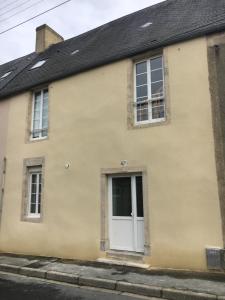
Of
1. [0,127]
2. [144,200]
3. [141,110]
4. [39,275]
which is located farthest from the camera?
[0,127]

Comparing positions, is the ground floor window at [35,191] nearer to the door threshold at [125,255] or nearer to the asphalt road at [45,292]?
the door threshold at [125,255]

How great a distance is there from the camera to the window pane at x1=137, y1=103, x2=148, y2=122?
7.84 metres

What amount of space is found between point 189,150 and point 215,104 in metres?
1.16

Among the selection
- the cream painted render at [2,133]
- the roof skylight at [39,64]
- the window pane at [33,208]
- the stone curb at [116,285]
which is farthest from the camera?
the roof skylight at [39,64]

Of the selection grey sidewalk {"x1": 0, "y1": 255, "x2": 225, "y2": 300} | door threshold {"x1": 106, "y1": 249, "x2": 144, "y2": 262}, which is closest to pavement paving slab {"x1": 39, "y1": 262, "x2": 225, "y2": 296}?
grey sidewalk {"x1": 0, "y1": 255, "x2": 225, "y2": 300}

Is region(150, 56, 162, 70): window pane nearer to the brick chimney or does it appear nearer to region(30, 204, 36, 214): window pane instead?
region(30, 204, 36, 214): window pane

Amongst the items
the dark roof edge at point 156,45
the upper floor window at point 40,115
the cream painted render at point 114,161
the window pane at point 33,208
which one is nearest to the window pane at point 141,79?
the cream painted render at point 114,161

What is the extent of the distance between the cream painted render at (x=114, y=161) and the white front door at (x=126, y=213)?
366 mm

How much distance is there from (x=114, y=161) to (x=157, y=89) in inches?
84.1

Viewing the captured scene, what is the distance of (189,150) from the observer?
686 centimetres

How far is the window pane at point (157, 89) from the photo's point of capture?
7.75 meters

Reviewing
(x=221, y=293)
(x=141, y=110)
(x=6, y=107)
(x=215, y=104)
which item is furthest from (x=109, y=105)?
(x=221, y=293)

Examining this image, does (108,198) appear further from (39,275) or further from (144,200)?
(39,275)

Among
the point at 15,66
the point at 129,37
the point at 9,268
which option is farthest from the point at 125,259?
the point at 15,66
